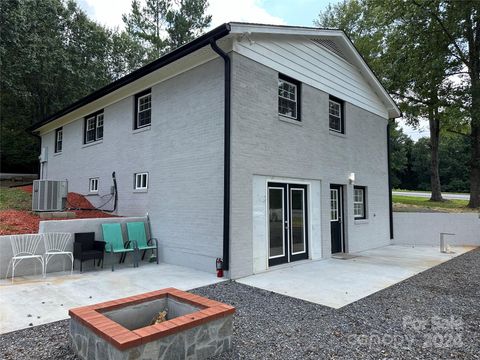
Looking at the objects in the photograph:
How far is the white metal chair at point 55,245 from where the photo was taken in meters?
7.19

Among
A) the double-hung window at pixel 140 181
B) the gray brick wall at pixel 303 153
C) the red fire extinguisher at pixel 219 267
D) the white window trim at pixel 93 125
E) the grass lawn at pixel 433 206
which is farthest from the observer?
the grass lawn at pixel 433 206

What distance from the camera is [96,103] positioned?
40.1ft

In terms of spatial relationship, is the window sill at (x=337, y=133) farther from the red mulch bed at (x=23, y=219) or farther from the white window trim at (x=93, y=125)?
the white window trim at (x=93, y=125)

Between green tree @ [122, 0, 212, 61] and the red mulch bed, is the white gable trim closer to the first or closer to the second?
the red mulch bed

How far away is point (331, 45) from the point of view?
34.9 ft

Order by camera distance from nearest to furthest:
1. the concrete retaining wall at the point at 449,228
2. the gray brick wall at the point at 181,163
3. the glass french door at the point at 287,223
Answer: the gray brick wall at the point at 181,163, the glass french door at the point at 287,223, the concrete retaining wall at the point at 449,228

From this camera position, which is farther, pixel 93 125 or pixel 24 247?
pixel 93 125

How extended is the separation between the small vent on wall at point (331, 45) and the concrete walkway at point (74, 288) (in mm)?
7439

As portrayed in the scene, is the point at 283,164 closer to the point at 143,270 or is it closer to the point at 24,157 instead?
the point at 143,270

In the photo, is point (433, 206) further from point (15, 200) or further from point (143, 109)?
point (15, 200)

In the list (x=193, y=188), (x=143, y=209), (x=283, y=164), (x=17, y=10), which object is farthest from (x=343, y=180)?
(x=17, y=10)

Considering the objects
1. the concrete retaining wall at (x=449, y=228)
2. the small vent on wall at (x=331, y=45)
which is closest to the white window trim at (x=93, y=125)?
the small vent on wall at (x=331, y=45)

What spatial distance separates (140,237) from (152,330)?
613 cm

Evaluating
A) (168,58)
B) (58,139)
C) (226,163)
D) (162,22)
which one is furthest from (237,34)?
(162,22)
